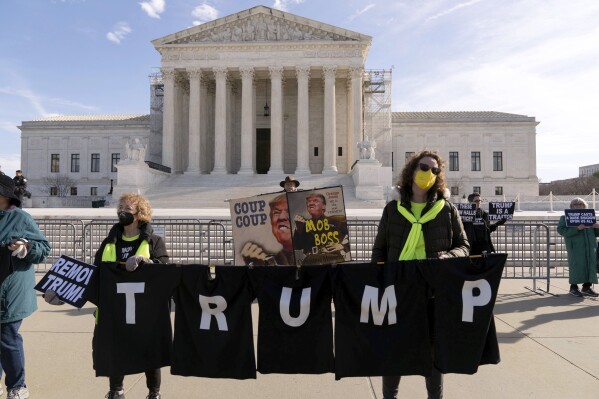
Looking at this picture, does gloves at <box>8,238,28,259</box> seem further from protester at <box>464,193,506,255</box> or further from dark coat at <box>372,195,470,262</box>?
protester at <box>464,193,506,255</box>

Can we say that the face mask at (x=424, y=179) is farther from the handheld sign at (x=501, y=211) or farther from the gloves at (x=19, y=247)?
the handheld sign at (x=501, y=211)

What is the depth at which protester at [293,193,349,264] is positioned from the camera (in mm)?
5652

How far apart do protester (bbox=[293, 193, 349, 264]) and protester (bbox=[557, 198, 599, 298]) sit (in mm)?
5456

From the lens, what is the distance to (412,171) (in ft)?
12.8

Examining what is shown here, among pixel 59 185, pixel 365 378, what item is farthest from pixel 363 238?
pixel 59 185

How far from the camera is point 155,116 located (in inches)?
1953

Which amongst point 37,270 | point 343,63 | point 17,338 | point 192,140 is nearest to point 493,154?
point 343,63

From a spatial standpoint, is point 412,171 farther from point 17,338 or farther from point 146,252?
point 17,338

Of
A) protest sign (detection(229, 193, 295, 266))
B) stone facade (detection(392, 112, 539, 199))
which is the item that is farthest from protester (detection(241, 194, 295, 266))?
stone facade (detection(392, 112, 539, 199))

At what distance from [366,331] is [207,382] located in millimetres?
1935

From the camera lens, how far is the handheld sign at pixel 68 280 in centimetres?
377

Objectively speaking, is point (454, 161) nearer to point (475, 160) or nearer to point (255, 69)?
point (475, 160)

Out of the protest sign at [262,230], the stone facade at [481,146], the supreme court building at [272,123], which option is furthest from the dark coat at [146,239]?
the stone facade at [481,146]

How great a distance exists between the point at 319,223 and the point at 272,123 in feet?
109
